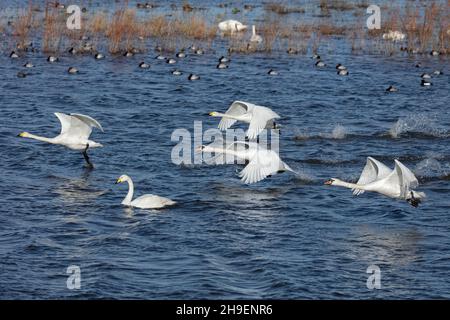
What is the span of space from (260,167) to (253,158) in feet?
1.18

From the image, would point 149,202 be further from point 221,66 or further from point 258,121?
point 221,66

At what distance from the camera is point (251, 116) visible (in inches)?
808

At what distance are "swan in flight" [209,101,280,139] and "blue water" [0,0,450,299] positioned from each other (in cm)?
106

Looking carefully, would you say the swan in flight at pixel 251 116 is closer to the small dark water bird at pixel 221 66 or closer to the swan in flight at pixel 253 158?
the swan in flight at pixel 253 158

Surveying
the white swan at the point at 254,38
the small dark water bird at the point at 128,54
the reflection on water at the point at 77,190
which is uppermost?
the white swan at the point at 254,38

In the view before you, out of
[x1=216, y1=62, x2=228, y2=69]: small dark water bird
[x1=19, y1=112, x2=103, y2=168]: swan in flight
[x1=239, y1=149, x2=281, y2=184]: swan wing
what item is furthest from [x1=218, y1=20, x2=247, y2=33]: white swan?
[x1=239, y1=149, x2=281, y2=184]: swan wing

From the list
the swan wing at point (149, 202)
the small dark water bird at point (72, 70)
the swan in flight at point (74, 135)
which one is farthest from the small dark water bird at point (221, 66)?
the swan wing at point (149, 202)

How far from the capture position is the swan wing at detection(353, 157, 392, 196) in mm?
17250

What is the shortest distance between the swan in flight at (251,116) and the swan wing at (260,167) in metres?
1.26

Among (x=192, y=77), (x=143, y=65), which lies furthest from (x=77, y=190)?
(x=143, y=65)

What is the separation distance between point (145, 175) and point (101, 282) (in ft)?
20.8

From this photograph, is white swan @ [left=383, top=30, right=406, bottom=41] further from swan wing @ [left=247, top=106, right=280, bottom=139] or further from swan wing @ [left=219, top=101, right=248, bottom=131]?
swan wing @ [left=247, top=106, right=280, bottom=139]

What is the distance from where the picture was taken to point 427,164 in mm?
20625

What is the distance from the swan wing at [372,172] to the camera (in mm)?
17250
